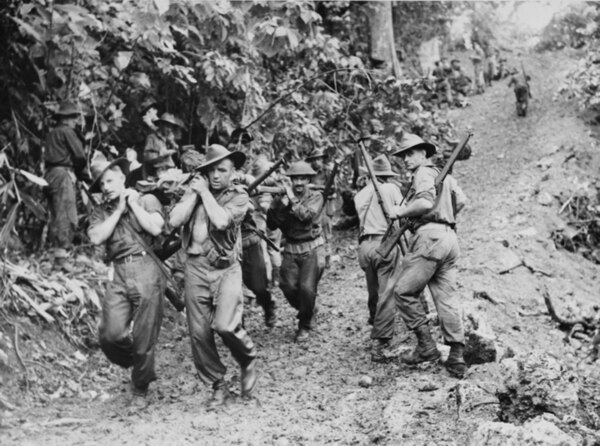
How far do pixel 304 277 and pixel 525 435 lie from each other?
14.0 feet

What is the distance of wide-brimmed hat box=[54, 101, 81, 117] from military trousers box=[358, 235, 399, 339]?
381cm

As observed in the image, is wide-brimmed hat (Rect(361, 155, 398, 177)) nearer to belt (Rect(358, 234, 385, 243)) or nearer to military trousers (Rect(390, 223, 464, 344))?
belt (Rect(358, 234, 385, 243))

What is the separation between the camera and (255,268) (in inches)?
331

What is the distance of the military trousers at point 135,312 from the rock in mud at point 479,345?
3125 mm

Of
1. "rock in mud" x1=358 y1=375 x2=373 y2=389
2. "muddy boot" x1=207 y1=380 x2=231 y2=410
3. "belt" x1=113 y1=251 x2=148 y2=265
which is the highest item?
"belt" x1=113 y1=251 x2=148 y2=265

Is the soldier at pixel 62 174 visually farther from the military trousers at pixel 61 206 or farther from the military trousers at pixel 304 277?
the military trousers at pixel 304 277

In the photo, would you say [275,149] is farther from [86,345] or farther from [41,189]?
[86,345]

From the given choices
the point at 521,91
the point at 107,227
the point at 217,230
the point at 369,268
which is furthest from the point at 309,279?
the point at 521,91

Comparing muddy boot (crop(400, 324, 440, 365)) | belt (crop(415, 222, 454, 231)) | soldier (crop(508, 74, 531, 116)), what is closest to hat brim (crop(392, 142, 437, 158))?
belt (crop(415, 222, 454, 231))

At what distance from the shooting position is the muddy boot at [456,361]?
6.45m

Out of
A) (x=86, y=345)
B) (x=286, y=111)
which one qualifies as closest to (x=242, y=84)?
(x=286, y=111)

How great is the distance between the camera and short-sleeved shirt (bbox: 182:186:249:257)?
19.9 feet

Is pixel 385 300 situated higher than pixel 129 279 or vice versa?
pixel 129 279

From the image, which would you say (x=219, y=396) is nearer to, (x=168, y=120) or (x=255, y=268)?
(x=255, y=268)
